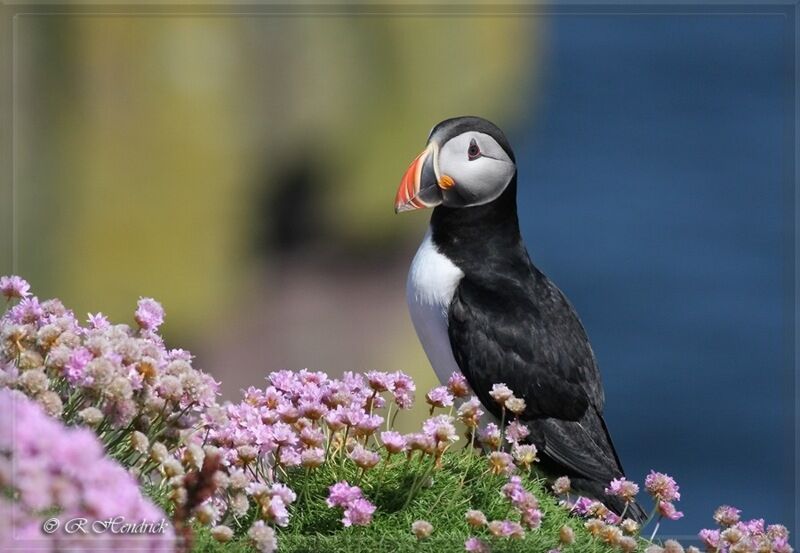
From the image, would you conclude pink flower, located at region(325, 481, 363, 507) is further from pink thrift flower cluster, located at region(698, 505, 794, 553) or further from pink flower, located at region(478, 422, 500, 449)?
pink thrift flower cluster, located at region(698, 505, 794, 553)

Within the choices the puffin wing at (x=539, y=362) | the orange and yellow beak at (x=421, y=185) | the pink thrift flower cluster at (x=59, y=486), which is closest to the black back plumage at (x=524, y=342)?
the puffin wing at (x=539, y=362)

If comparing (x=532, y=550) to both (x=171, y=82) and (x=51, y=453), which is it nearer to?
(x=51, y=453)

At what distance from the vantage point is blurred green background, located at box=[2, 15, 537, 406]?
256 inches

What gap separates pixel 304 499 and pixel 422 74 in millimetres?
4150

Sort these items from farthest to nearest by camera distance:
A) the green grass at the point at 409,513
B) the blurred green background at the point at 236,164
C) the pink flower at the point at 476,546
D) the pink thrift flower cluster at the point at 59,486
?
the blurred green background at the point at 236,164, the green grass at the point at 409,513, the pink flower at the point at 476,546, the pink thrift flower cluster at the point at 59,486

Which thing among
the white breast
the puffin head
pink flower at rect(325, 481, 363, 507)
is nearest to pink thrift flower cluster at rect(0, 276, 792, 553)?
pink flower at rect(325, 481, 363, 507)

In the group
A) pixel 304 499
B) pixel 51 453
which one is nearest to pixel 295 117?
pixel 304 499

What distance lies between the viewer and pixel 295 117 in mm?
7141

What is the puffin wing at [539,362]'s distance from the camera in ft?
10.5

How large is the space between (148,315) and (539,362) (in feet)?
3.76

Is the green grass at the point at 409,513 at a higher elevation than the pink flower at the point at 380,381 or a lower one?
lower

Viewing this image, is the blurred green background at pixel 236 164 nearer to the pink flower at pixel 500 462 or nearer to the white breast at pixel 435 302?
the white breast at pixel 435 302

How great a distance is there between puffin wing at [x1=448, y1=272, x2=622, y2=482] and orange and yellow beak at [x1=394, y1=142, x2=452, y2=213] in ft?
0.77

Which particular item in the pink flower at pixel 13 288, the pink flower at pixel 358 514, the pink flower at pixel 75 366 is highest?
the pink flower at pixel 13 288
